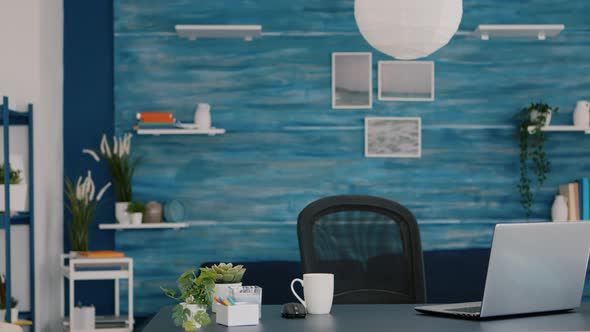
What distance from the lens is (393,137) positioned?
18.0 ft

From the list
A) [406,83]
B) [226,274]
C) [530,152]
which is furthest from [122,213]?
[226,274]

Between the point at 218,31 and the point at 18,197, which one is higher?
the point at 218,31

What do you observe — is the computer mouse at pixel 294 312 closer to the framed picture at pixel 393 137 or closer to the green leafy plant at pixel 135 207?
the green leafy plant at pixel 135 207

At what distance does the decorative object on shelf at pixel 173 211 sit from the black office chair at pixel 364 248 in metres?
2.19

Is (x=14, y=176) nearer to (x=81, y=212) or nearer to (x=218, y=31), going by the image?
(x=81, y=212)

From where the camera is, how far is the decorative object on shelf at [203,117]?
529 cm

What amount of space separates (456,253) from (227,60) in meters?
1.83

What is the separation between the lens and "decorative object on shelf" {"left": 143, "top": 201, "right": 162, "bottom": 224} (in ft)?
17.3

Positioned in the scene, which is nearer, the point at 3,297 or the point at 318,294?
the point at 318,294

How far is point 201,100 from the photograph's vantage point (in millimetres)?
5473

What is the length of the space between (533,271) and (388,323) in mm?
431

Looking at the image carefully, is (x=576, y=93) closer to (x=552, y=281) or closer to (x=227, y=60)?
(x=227, y=60)

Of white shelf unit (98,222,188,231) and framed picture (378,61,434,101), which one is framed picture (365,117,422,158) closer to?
framed picture (378,61,434,101)

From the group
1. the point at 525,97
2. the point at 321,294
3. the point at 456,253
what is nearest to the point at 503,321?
the point at 321,294
